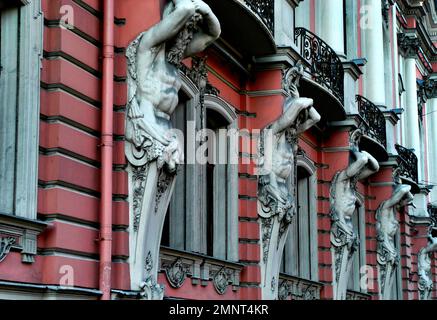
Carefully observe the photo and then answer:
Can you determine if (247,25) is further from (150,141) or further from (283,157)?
(150,141)

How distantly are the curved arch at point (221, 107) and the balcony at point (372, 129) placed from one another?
6.90m

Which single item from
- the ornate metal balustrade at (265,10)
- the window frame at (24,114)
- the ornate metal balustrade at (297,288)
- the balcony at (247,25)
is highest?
the ornate metal balustrade at (265,10)

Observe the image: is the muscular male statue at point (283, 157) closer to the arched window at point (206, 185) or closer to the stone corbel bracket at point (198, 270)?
the arched window at point (206, 185)

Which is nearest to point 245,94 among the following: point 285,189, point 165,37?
point 285,189

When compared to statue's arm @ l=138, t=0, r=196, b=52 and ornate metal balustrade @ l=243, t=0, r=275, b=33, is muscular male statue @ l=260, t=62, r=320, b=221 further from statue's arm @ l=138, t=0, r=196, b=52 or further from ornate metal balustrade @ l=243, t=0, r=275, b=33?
statue's arm @ l=138, t=0, r=196, b=52

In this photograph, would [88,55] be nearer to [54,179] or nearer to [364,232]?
[54,179]

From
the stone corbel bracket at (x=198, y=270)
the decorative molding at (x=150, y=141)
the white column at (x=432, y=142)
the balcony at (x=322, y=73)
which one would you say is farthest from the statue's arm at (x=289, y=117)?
the white column at (x=432, y=142)

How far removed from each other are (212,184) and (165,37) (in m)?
3.91

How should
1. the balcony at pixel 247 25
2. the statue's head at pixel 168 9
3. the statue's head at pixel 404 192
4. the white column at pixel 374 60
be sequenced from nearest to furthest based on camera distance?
the statue's head at pixel 168 9 → the balcony at pixel 247 25 → the statue's head at pixel 404 192 → the white column at pixel 374 60

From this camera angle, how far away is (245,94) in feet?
51.2

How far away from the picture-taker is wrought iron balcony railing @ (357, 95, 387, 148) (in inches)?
880

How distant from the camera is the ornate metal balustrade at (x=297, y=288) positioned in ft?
55.0

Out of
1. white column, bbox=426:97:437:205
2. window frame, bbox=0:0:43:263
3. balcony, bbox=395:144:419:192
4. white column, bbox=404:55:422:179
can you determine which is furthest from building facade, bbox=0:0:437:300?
white column, bbox=426:97:437:205

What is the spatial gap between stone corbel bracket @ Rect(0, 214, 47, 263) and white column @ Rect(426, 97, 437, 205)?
27.3 meters
